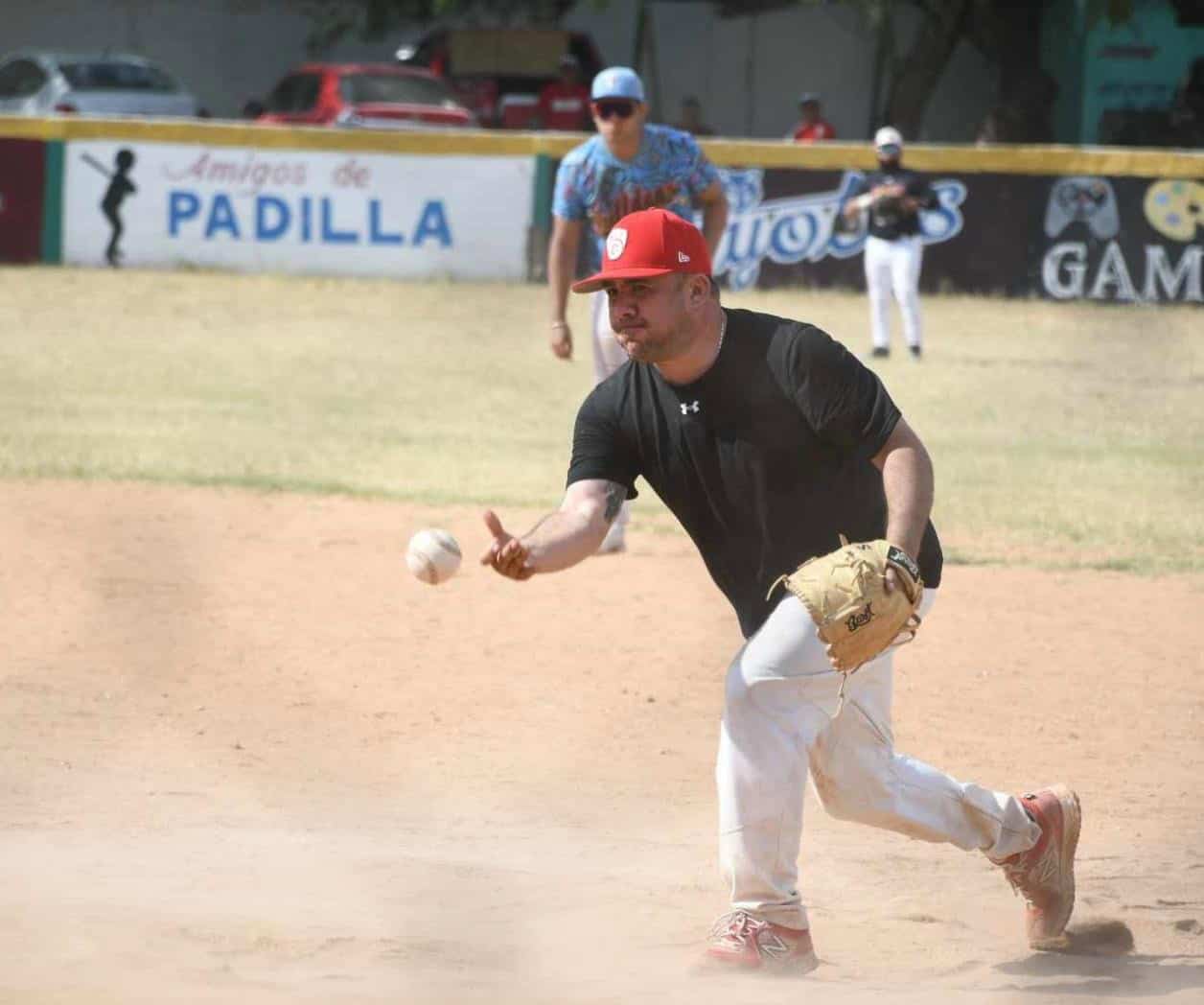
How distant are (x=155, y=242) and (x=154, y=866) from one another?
16.2 metres

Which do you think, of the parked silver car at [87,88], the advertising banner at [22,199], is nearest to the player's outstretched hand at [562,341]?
the advertising banner at [22,199]

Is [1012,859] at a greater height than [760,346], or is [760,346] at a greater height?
[760,346]

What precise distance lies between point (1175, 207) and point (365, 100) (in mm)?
10192

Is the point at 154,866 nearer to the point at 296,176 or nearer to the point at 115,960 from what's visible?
the point at 115,960

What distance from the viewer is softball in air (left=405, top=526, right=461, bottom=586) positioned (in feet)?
14.9

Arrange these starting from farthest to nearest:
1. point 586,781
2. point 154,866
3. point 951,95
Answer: point 951,95 < point 586,781 < point 154,866

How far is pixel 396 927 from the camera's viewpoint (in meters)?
4.56

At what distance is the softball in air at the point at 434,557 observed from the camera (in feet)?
14.9

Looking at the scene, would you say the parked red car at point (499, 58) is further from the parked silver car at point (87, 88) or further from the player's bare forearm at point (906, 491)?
the player's bare forearm at point (906, 491)

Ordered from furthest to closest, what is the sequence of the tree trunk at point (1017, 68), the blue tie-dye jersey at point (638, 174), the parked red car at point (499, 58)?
the parked red car at point (499, 58), the tree trunk at point (1017, 68), the blue tie-dye jersey at point (638, 174)

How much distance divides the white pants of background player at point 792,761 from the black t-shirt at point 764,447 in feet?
0.58

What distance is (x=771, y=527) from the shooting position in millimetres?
4469

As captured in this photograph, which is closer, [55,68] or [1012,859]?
[1012,859]

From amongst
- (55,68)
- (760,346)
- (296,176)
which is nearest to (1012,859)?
(760,346)
